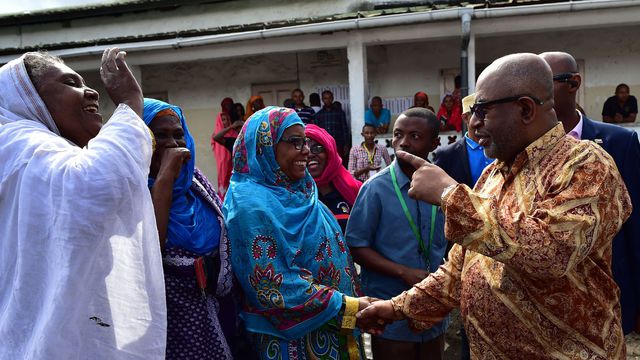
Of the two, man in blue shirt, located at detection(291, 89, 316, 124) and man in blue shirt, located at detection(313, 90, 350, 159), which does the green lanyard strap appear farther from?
man in blue shirt, located at detection(313, 90, 350, 159)

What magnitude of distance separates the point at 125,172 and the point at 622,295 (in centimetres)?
263

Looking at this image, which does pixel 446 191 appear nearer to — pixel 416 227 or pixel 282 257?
pixel 282 257

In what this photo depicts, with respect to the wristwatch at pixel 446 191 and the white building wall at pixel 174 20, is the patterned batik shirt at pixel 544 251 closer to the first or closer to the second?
the wristwatch at pixel 446 191

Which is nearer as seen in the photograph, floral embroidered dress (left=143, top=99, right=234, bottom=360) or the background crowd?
the background crowd

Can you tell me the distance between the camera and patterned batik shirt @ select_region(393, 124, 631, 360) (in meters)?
1.72

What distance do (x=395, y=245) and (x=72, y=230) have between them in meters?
1.92

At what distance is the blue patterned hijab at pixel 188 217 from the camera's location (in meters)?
2.47

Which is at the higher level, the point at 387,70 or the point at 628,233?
the point at 387,70

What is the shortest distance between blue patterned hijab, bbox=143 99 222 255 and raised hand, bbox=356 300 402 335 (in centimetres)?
77

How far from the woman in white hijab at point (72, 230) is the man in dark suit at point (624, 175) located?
2194 millimetres

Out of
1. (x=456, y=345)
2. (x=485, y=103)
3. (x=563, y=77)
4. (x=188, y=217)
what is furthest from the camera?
(x=456, y=345)

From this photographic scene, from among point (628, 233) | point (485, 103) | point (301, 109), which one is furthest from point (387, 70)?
point (485, 103)

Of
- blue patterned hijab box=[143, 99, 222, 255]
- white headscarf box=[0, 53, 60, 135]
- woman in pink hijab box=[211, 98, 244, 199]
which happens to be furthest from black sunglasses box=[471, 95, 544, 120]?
woman in pink hijab box=[211, 98, 244, 199]

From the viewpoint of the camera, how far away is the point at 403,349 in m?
3.12
